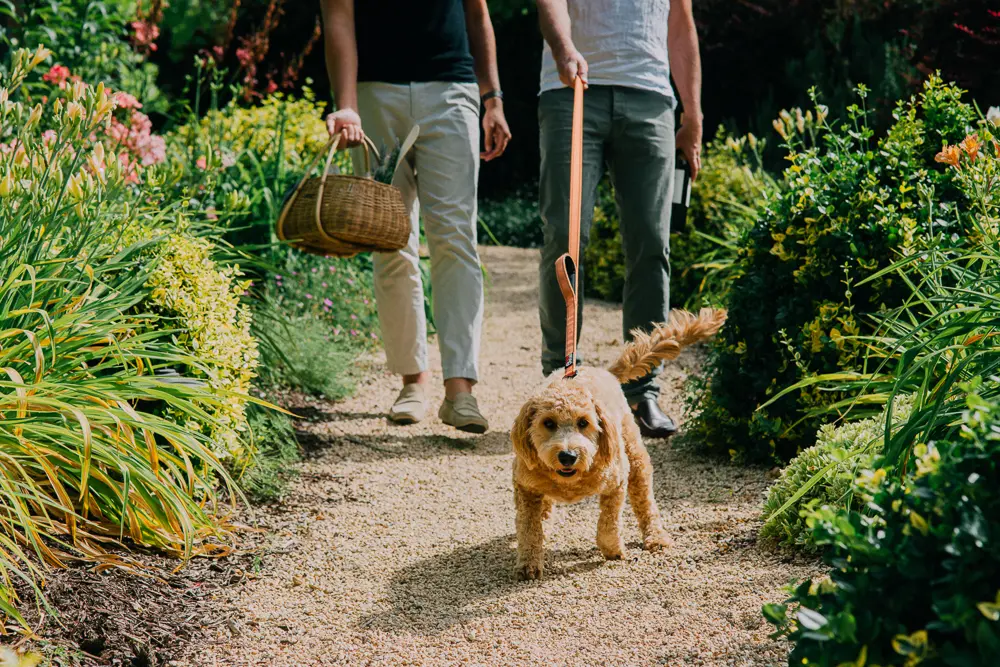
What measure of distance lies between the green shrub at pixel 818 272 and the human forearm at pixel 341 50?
1865 millimetres

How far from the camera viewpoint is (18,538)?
8.62ft

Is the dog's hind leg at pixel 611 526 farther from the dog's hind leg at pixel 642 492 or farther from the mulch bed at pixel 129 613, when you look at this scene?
the mulch bed at pixel 129 613

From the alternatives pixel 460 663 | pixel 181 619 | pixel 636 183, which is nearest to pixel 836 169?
Result: pixel 636 183

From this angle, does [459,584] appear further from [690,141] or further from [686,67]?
[686,67]

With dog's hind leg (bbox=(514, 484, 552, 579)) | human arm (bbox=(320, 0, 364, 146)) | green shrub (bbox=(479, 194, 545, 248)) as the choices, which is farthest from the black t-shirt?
green shrub (bbox=(479, 194, 545, 248))

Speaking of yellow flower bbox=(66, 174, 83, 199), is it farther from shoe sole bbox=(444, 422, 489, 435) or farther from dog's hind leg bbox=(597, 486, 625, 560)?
shoe sole bbox=(444, 422, 489, 435)

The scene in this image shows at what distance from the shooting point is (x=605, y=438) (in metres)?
2.74

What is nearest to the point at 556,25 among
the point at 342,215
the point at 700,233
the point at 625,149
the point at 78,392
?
the point at 625,149

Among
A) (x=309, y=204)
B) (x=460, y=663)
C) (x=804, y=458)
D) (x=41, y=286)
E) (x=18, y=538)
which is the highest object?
(x=309, y=204)

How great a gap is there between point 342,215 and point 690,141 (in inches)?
69.9

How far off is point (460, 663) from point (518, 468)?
0.61m

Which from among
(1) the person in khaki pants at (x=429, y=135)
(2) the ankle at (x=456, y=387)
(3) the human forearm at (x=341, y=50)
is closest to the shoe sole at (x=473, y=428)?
(1) the person in khaki pants at (x=429, y=135)

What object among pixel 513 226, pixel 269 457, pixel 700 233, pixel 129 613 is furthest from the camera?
pixel 513 226

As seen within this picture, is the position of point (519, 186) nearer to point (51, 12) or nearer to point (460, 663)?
point (51, 12)
